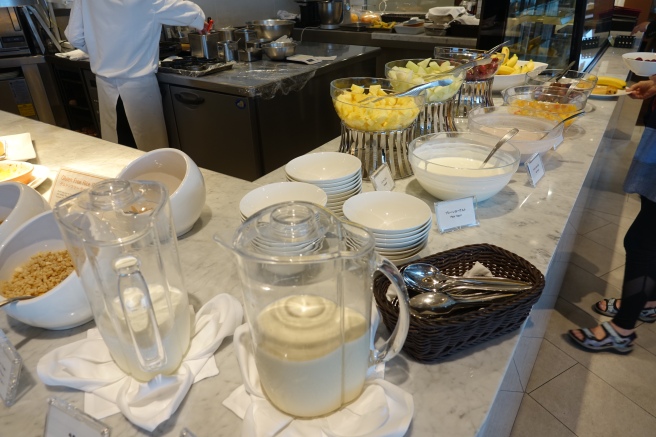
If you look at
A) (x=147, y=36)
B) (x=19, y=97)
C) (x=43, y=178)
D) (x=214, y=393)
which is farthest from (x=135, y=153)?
(x=19, y=97)

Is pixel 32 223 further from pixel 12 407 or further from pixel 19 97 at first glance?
pixel 19 97

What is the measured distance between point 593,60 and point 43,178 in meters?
2.82

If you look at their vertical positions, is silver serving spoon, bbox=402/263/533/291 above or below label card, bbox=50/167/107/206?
below

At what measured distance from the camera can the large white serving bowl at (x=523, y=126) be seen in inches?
49.8

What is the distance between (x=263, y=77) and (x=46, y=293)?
2156 millimetres

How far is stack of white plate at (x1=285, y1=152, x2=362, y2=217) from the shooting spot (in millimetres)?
1019

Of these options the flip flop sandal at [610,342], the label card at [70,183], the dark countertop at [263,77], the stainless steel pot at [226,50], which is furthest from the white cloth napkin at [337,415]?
the stainless steel pot at [226,50]

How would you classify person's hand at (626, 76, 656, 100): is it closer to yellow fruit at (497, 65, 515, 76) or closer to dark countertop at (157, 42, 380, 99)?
yellow fruit at (497, 65, 515, 76)

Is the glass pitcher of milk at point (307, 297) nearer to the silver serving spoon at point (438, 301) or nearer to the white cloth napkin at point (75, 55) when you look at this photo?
the silver serving spoon at point (438, 301)

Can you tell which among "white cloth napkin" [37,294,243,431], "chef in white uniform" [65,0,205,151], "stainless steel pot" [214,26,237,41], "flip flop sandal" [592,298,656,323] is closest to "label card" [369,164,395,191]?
"white cloth napkin" [37,294,243,431]

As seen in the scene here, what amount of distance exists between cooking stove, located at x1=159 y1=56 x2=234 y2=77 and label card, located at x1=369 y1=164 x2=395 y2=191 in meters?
1.88

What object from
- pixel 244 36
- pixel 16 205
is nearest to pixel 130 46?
pixel 244 36

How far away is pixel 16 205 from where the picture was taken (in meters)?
0.87

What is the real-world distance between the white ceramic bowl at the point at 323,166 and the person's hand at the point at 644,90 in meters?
1.27
